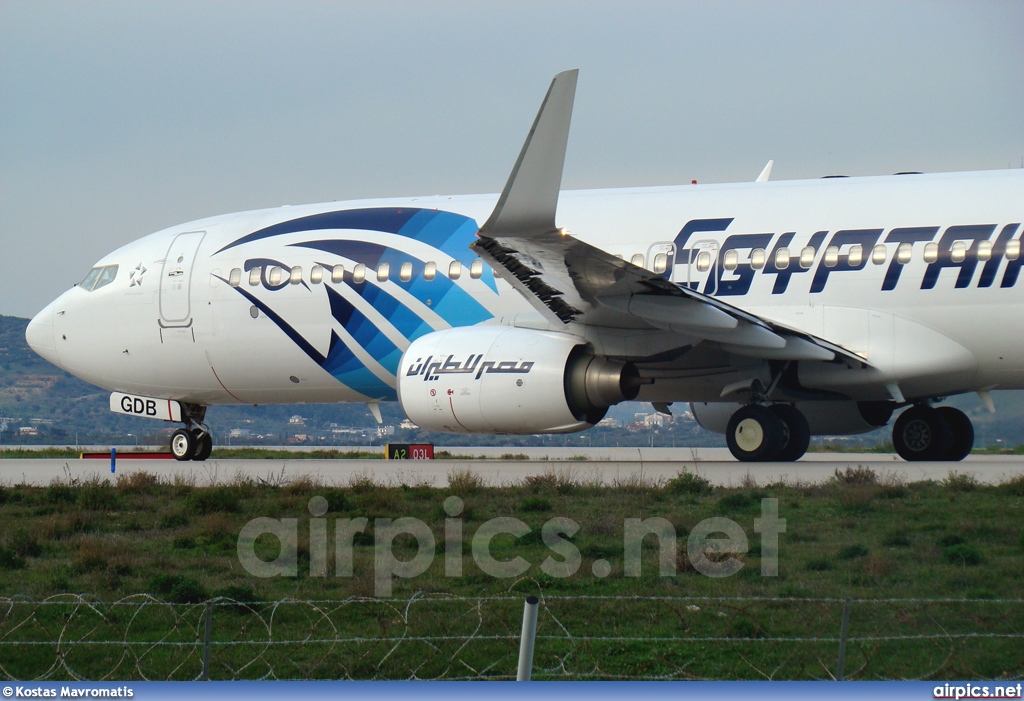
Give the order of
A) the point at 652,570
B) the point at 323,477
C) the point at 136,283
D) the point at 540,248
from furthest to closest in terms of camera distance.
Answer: the point at 136,283
the point at 323,477
the point at 540,248
the point at 652,570

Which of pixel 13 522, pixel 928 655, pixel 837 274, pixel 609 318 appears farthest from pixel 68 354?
pixel 928 655

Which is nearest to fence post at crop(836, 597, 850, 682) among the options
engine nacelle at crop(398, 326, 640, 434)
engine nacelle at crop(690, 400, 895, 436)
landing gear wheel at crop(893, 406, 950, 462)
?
engine nacelle at crop(398, 326, 640, 434)

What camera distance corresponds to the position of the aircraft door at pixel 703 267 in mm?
15242

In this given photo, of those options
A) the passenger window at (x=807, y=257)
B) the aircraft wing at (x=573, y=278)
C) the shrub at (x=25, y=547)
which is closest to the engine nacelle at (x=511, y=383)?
the aircraft wing at (x=573, y=278)

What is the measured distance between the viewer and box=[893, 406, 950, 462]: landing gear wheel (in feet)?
53.8

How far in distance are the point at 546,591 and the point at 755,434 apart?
7486mm

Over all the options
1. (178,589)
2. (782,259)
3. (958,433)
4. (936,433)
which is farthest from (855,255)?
(178,589)

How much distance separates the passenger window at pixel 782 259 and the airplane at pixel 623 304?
3 centimetres

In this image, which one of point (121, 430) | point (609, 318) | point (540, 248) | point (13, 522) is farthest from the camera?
point (121, 430)

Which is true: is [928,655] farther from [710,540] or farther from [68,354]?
[68,354]

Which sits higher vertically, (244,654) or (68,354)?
(68,354)

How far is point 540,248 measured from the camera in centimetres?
1281

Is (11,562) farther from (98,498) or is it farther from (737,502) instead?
(737,502)

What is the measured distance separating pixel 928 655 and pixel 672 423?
79347 millimetres
